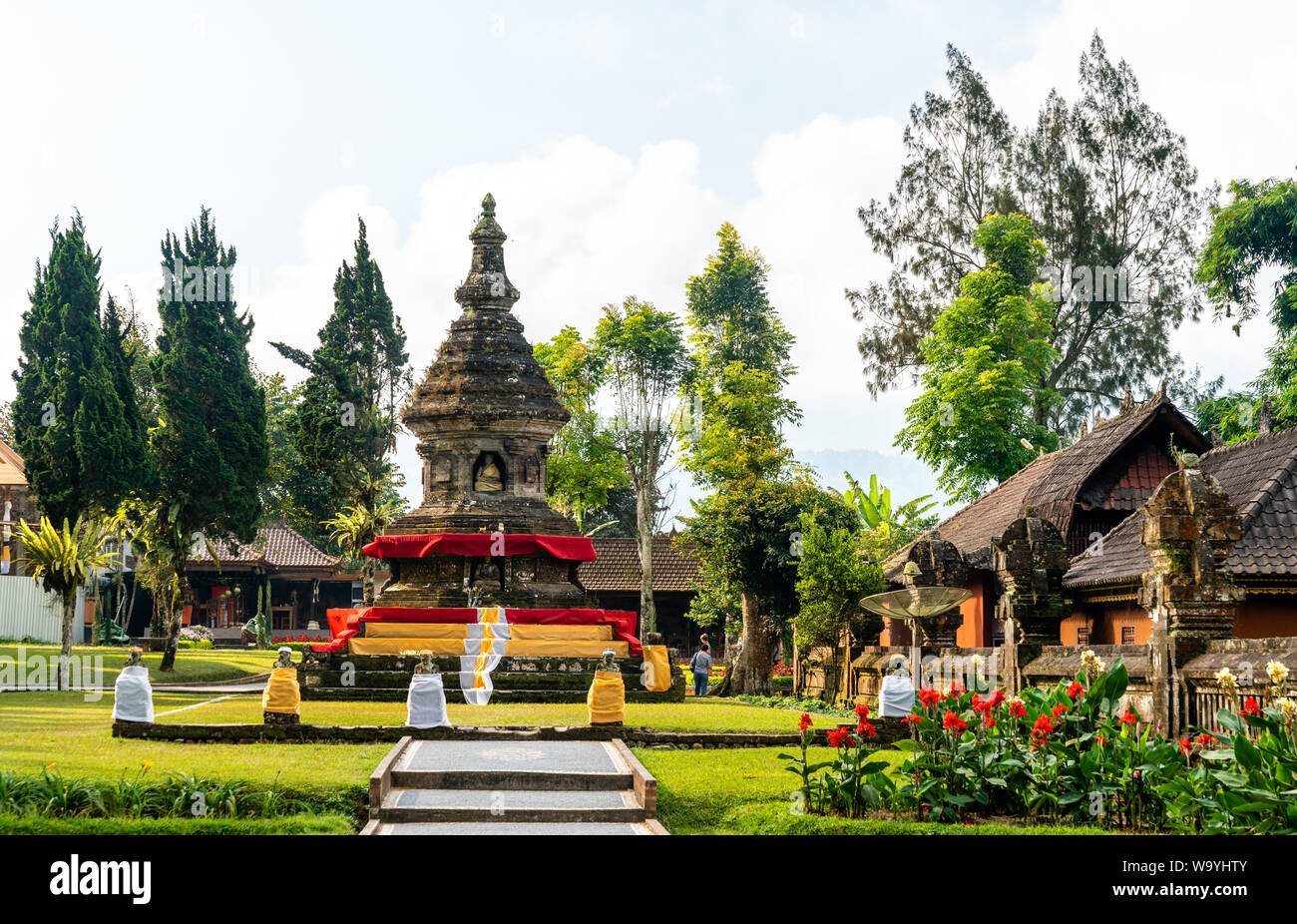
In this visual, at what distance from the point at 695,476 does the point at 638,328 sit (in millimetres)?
5582

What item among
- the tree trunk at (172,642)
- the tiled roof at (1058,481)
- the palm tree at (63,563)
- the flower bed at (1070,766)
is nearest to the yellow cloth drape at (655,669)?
the tiled roof at (1058,481)

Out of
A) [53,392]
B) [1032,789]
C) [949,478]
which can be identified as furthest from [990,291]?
[1032,789]

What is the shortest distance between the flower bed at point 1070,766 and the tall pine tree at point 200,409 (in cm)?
2865

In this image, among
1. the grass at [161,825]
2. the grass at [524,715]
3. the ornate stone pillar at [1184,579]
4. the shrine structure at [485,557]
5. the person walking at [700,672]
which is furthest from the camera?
the person walking at [700,672]

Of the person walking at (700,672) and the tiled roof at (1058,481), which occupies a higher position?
the tiled roof at (1058,481)

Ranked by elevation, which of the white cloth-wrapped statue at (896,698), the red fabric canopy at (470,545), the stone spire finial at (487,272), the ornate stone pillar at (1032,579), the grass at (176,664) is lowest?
the grass at (176,664)

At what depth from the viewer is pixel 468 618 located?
24016 millimetres

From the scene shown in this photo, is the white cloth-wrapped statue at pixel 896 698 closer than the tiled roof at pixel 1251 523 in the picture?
Yes

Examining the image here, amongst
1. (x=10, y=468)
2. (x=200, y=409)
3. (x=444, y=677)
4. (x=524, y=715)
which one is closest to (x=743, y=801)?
(x=524, y=715)

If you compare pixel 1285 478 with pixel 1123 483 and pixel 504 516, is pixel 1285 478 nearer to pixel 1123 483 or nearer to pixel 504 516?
pixel 1123 483

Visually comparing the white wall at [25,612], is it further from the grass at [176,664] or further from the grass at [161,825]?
the grass at [161,825]

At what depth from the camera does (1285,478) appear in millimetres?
18406

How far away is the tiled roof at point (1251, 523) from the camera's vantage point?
17.0 metres

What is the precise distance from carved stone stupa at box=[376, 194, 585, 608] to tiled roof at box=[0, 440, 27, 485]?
21.4 m
